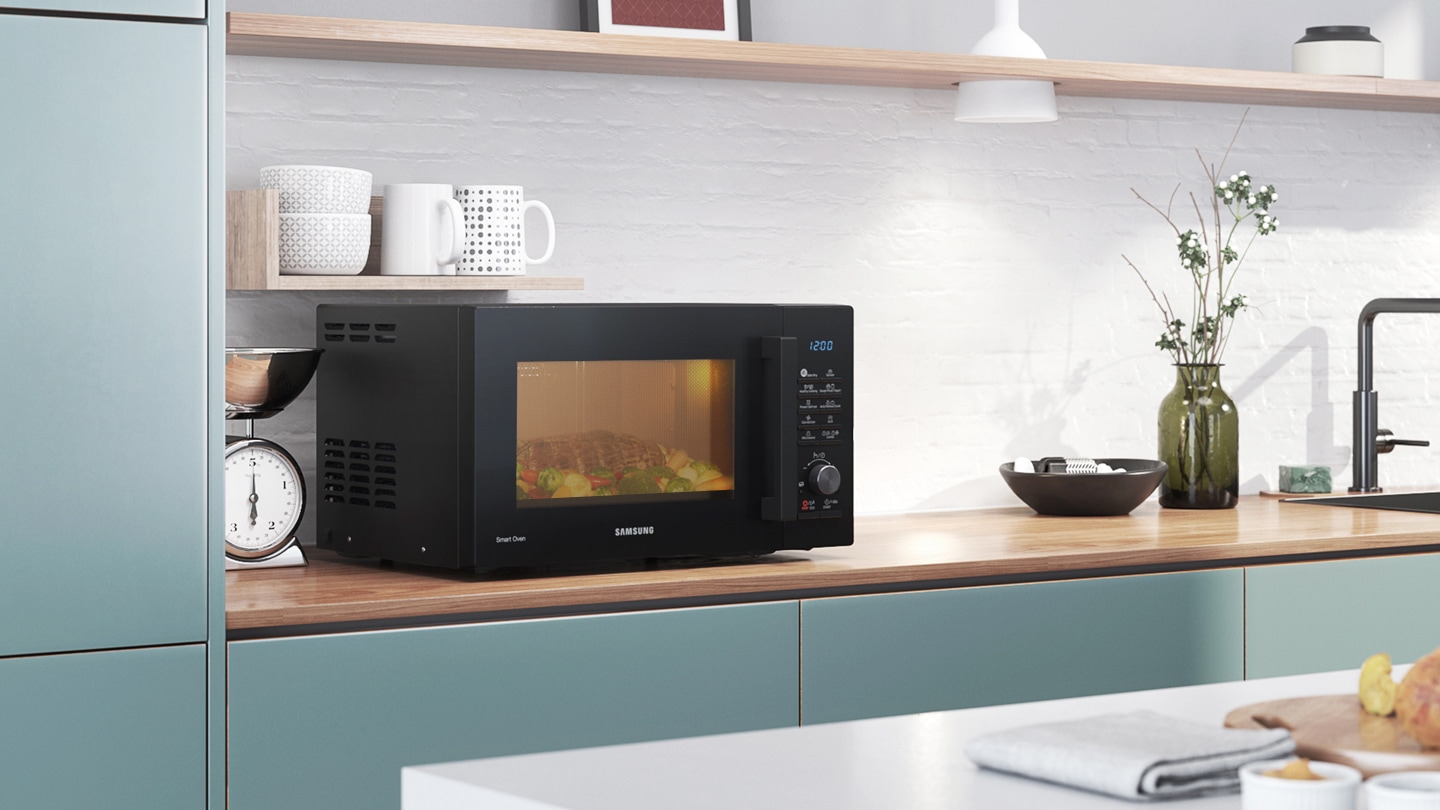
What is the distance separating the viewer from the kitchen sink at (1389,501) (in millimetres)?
3392

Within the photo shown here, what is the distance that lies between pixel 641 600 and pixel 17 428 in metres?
0.80

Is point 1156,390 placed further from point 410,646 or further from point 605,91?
point 410,646

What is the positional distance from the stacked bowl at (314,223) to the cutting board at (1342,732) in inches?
63.1

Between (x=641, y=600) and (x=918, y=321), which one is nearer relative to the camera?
(x=641, y=600)

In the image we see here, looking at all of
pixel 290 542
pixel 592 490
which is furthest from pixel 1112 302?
pixel 290 542

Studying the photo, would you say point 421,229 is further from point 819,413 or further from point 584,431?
point 819,413

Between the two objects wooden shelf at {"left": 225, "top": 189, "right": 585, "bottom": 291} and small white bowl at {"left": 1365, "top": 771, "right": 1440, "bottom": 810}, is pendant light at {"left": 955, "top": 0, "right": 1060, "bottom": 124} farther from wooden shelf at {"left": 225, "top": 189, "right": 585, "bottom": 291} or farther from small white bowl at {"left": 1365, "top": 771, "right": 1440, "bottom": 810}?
small white bowl at {"left": 1365, "top": 771, "right": 1440, "bottom": 810}

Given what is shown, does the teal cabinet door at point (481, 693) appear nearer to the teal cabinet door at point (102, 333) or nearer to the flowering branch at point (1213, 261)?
the teal cabinet door at point (102, 333)

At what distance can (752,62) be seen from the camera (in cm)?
285

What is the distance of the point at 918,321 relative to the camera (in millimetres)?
3252

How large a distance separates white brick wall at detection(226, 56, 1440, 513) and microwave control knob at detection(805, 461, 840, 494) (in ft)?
2.16

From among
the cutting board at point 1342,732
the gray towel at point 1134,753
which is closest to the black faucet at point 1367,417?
the cutting board at point 1342,732

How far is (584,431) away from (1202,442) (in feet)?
4.57

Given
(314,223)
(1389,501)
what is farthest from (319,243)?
(1389,501)
